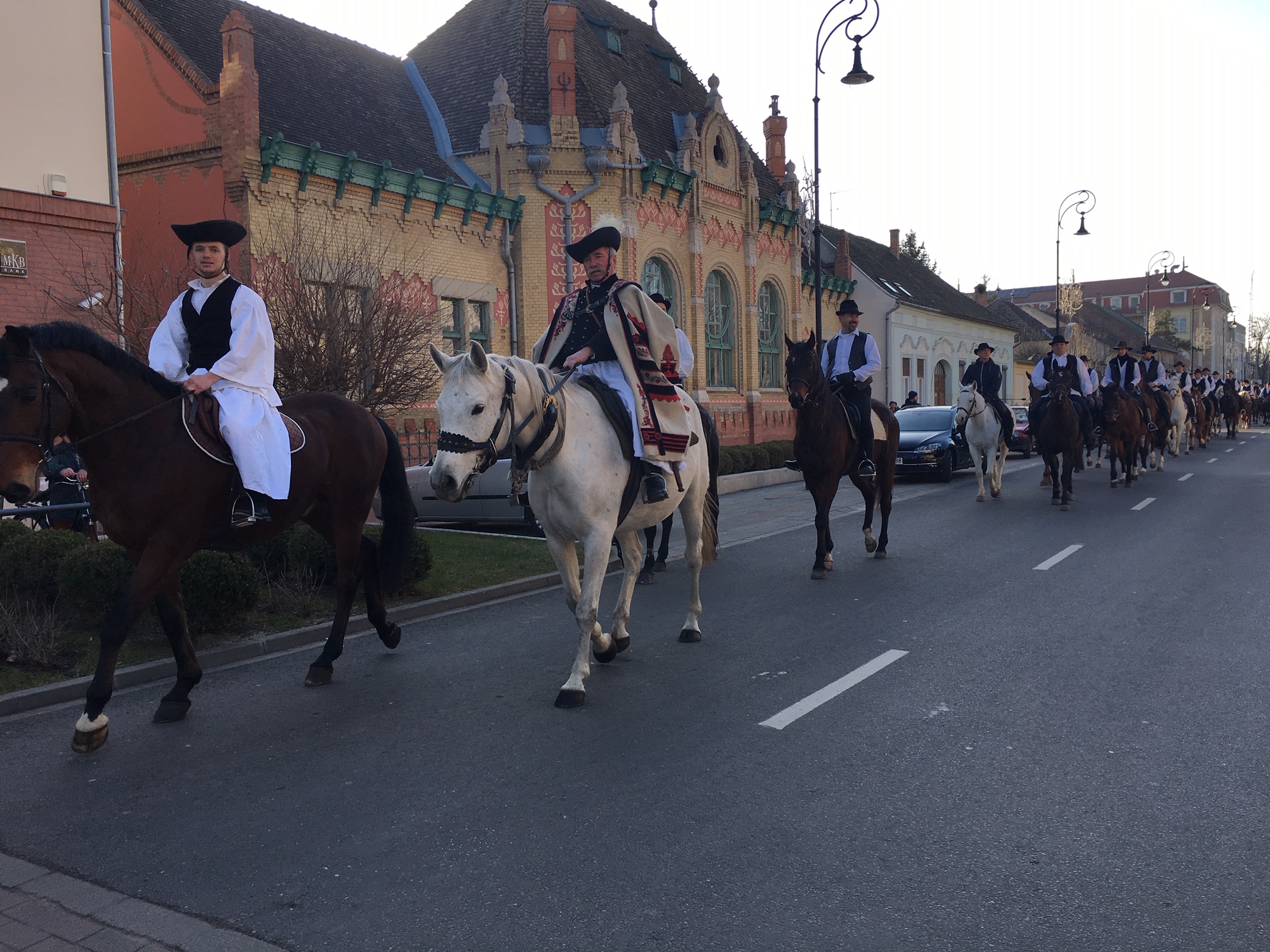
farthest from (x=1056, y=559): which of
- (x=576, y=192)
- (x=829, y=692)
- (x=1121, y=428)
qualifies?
(x=576, y=192)

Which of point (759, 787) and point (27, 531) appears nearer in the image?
point (759, 787)

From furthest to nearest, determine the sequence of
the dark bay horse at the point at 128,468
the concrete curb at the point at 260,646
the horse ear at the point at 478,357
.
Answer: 1. the concrete curb at the point at 260,646
2. the horse ear at the point at 478,357
3. the dark bay horse at the point at 128,468

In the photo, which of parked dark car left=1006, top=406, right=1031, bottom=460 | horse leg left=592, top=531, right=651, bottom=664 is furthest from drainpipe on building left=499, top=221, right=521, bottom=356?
horse leg left=592, top=531, right=651, bottom=664

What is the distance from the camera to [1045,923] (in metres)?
3.33

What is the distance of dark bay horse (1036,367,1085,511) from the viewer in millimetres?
16078

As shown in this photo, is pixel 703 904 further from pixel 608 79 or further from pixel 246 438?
pixel 608 79

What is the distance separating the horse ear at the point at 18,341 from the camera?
16.2 feet

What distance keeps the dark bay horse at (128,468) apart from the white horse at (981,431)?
1354 centimetres

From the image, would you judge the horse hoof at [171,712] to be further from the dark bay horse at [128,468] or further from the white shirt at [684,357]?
the white shirt at [684,357]

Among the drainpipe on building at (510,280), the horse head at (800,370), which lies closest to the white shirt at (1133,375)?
the horse head at (800,370)

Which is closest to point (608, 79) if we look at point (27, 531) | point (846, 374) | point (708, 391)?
point (708, 391)

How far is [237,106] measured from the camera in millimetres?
18234

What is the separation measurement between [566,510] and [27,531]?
558 cm

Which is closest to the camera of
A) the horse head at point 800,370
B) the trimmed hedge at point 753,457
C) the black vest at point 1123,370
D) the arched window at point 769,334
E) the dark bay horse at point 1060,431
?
the horse head at point 800,370
